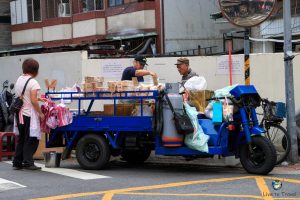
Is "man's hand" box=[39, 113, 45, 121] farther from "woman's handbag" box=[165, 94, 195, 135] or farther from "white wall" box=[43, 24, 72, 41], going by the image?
"white wall" box=[43, 24, 72, 41]

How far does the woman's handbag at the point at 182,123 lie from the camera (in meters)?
8.98

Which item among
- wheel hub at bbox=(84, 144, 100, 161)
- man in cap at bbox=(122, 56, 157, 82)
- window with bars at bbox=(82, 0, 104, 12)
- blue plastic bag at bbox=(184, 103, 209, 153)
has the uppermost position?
window with bars at bbox=(82, 0, 104, 12)

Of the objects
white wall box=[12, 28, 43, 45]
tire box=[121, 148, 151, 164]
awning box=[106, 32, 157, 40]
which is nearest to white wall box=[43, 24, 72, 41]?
white wall box=[12, 28, 43, 45]

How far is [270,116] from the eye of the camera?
33.1 ft

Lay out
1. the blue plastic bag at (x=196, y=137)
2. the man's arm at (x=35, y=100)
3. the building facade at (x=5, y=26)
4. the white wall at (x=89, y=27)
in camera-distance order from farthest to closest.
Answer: the building facade at (x=5, y=26)
the white wall at (x=89, y=27)
the man's arm at (x=35, y=100)
the blue plastic bag at (x=196, y=137)

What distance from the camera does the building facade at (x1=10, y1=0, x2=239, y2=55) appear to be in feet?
76.9

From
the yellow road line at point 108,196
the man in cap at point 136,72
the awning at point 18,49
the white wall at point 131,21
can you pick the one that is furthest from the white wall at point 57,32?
the yellow road line at point 108,196

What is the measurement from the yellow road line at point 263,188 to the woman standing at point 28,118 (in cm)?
378

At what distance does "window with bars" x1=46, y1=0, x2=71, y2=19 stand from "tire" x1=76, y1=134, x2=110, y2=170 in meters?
19.3

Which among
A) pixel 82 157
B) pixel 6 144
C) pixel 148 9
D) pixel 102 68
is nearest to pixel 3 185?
pixel 82 157

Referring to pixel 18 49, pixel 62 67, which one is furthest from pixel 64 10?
pixel 62 67

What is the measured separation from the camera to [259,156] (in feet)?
29.6

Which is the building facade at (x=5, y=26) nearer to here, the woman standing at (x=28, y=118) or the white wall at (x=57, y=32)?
the white wall at (x=57, y=32)

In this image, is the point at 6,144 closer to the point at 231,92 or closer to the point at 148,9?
the point at 231,92
